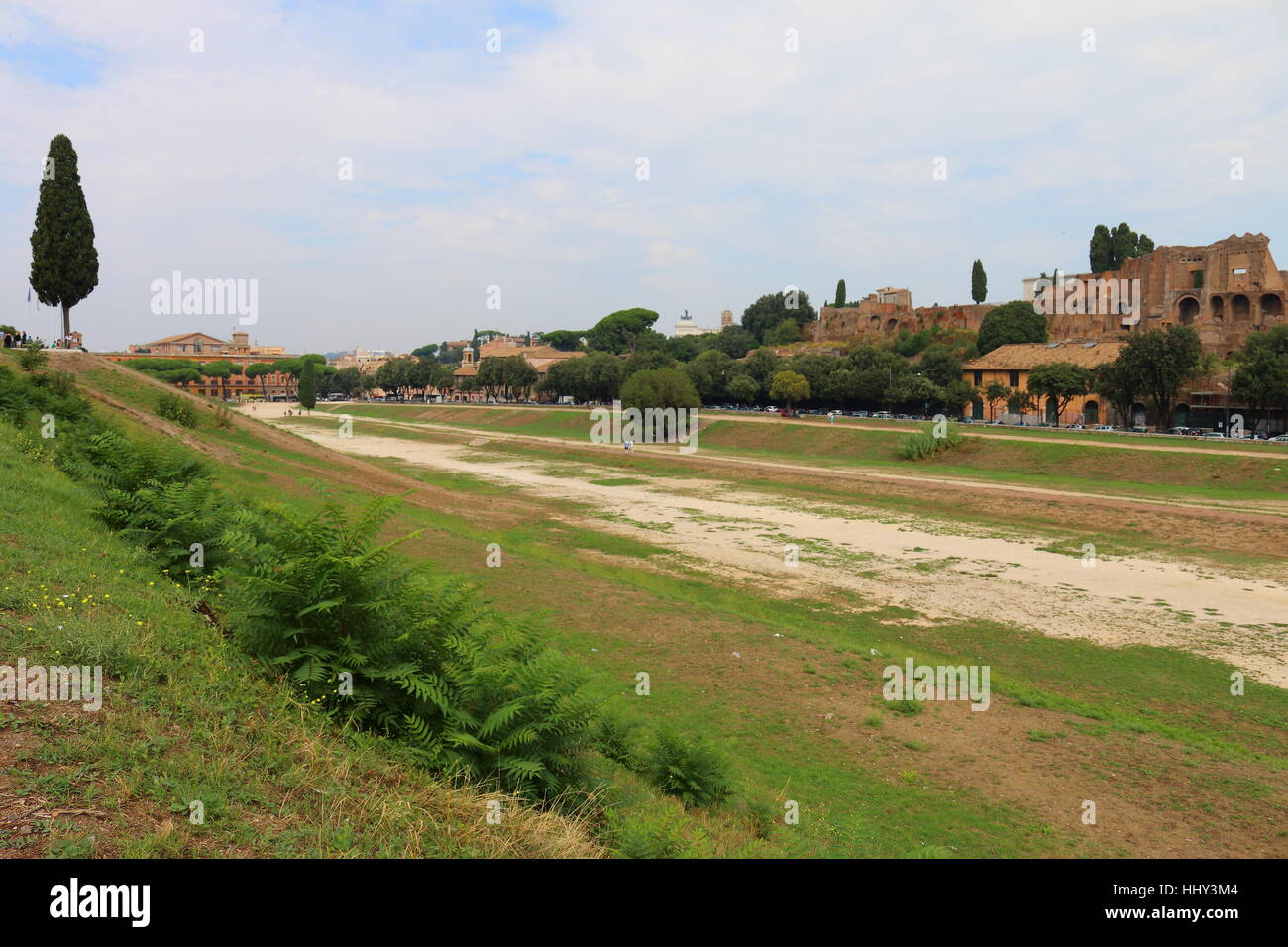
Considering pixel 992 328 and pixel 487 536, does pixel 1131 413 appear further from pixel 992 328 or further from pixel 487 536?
pixel 487 536

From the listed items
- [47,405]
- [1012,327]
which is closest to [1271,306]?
[1012,327]

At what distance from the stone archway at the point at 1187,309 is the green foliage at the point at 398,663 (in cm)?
9809

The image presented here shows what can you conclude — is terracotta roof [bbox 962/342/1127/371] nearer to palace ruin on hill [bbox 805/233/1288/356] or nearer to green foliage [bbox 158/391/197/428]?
palace ruin on hill [bbox 805/233/1288/356]

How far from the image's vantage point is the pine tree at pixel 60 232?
3725cm

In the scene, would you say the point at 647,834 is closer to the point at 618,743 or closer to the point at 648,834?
the point at 648,834

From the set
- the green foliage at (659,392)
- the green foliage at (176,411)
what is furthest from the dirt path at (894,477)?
the green foliage at (176,411)

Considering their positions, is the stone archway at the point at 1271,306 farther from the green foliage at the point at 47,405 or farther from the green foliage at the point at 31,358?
the green foliage at the point at 31,358

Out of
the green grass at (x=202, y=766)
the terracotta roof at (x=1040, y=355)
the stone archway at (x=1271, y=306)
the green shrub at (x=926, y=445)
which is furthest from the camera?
the stone archway at (x=1271, y=306)

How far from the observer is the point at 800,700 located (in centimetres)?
1270

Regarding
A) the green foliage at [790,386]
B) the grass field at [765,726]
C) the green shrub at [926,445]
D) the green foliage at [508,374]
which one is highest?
the green foliage at [508,374]

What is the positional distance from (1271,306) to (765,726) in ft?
300

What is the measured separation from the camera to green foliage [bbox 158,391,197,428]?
3023cm

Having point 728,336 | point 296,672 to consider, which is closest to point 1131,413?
point 296,672

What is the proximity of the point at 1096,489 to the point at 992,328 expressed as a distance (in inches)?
2297
